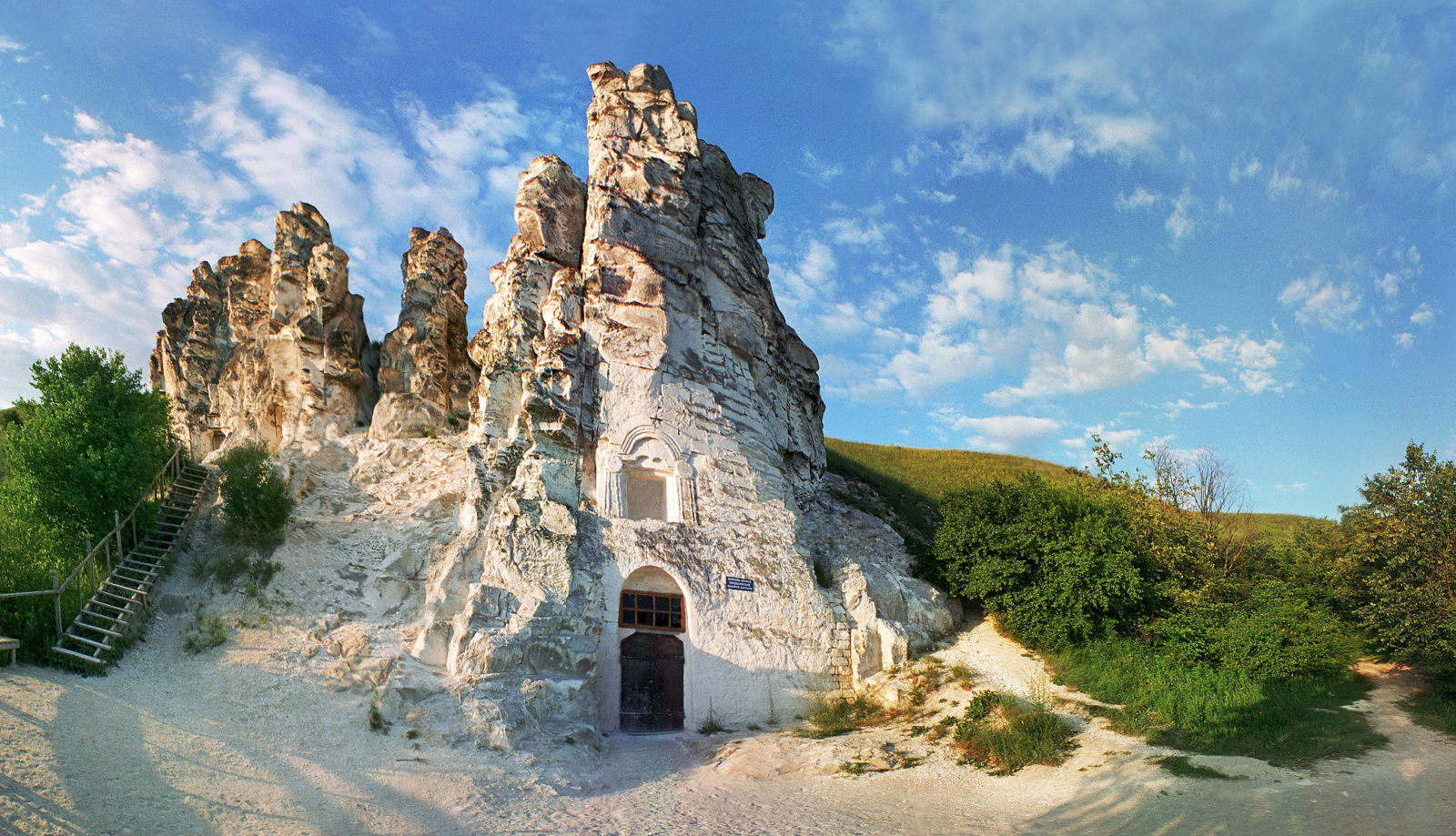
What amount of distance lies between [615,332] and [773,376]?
5.44m

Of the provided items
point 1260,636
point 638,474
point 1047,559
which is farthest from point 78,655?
point 1260,636

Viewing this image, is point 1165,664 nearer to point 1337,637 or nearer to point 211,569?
point 1337,637

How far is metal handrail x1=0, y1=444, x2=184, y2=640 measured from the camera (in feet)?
39.3

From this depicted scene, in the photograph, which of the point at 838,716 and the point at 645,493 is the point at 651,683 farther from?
the point at 645,493

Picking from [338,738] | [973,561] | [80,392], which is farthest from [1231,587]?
[80,392]

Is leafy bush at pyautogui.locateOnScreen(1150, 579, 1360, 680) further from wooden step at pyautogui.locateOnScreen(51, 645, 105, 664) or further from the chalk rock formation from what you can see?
wooden step at pyautogui.locateOnScreen(51, 645, 105, 664)

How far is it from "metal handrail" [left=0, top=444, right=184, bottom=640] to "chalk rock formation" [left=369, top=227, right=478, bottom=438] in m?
4.57

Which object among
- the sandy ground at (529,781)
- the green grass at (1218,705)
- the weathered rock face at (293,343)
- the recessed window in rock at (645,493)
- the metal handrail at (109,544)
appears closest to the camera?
the sandy ground at (529,781)

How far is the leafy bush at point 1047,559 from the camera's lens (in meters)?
15.7

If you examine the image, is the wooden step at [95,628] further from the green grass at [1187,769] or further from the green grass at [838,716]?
the green grass at [1187,769]

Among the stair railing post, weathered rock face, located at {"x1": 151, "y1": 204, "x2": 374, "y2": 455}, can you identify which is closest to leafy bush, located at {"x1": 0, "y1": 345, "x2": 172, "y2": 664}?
the stair railing post

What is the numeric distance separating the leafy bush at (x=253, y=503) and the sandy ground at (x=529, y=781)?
4.15 meters

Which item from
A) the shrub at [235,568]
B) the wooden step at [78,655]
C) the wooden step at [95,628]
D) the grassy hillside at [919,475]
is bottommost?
the wooden step at [78,655]

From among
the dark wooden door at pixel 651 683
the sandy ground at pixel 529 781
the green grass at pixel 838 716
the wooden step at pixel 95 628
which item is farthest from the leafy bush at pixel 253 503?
the green grass at pixel 838 716
